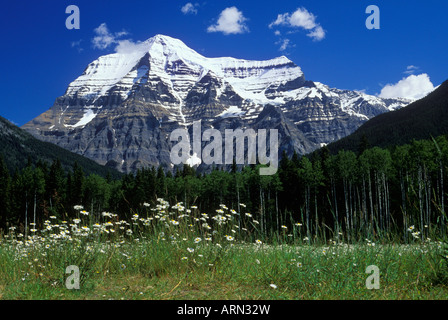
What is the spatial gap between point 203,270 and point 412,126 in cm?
19239

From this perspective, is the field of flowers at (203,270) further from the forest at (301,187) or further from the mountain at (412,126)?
the mountain at (412,126)

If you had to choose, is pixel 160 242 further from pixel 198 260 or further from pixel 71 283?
pixel 71 283

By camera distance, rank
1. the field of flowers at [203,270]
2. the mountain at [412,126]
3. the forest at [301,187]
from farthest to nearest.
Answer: the mountain at [412,126] → the forest at [301,187] → the field of flowers at [203,270]

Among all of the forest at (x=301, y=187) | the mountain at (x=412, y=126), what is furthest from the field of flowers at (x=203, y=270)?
the mountain at (x=412, y=126)

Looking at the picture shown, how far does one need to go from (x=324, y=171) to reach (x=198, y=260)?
2090 inches

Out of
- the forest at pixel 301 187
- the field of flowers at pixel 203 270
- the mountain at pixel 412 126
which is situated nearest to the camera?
the field of flowers at pixel 203 270

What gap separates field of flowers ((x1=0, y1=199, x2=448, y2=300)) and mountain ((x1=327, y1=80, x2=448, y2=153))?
6152 inches

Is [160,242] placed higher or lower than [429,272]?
higher

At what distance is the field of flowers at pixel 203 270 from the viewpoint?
4.92 m

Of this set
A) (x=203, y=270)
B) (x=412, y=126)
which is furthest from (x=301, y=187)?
(x=412, y=126)

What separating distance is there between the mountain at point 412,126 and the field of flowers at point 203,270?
15627 centimetres

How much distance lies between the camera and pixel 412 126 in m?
171

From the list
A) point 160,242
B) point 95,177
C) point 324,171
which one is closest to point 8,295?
point 160,242

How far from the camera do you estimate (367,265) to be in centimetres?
577
